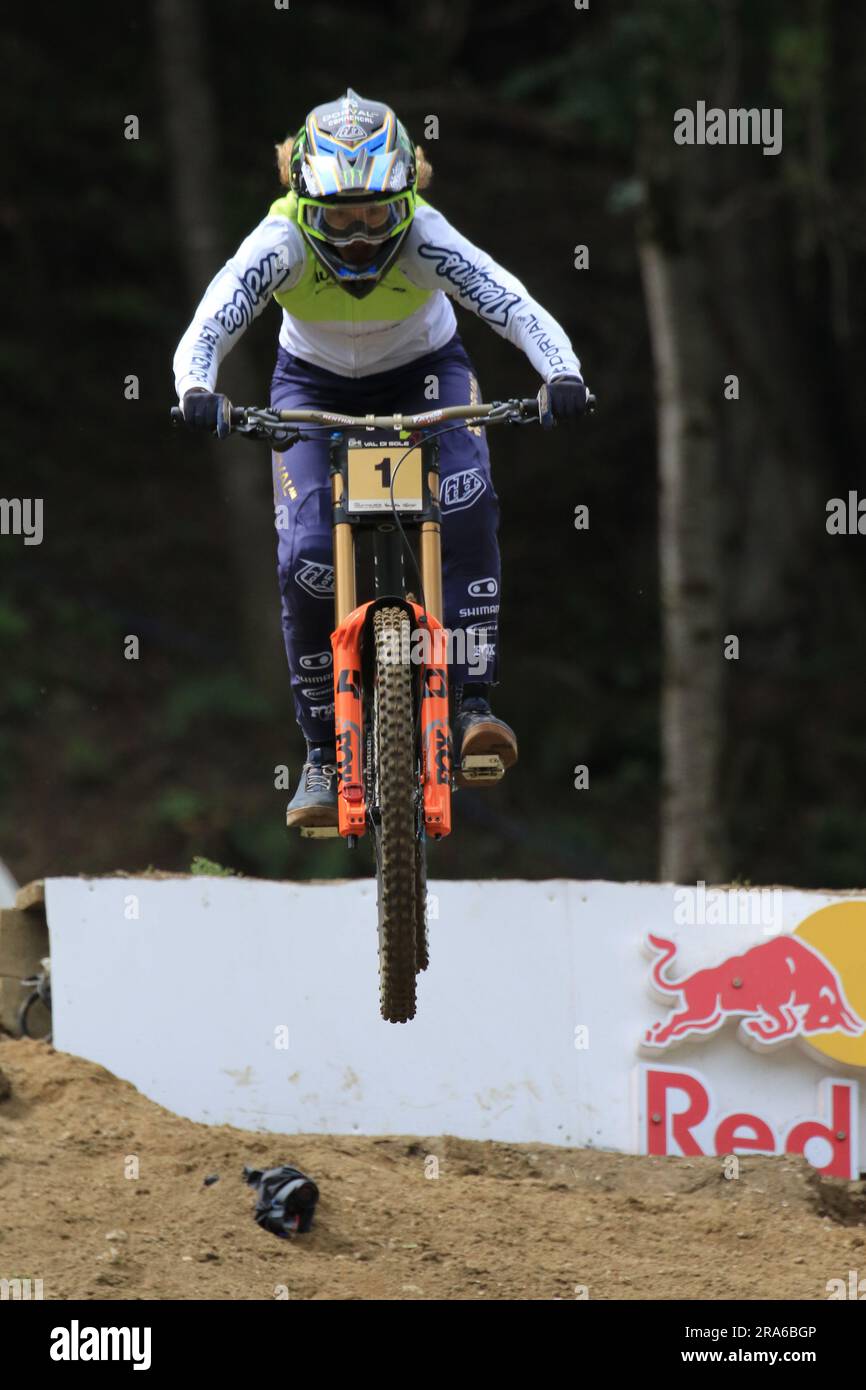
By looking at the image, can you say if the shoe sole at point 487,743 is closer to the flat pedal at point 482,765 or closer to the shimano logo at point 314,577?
the flat pedal at point 482,765

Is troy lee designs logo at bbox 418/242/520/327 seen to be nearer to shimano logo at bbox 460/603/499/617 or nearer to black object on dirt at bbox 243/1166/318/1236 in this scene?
shimano logo at bbox 460/603/499/617

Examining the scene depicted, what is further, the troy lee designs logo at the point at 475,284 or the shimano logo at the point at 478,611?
the shimano logo at the point at 478,611

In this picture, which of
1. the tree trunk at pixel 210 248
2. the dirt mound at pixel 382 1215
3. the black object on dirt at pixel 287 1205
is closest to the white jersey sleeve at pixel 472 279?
the black object on dirt at pixel 287 1205

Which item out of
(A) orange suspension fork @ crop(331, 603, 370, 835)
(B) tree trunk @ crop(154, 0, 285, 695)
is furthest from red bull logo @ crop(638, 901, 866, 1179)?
(B) tree trunk @ crop(154, 0, 285, 695)

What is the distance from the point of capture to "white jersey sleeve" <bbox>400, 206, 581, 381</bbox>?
21.9 feet

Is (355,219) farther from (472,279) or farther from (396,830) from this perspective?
(396,830)

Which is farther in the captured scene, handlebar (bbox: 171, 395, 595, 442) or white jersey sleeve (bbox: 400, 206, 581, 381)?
white jersey sleeve (bbox: 400, 206, 581, 381)

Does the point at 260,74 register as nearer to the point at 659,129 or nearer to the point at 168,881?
the point at 659,129

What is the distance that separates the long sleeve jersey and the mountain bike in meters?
0.30

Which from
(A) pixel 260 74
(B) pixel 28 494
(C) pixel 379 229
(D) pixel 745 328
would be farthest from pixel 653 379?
(C) pixel 379 229

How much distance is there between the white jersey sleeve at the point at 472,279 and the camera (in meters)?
6.69

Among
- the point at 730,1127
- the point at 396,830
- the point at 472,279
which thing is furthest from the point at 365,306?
the point at 730,1127

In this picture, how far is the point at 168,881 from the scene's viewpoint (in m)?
8.78

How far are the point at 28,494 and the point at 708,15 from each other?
8.16m
